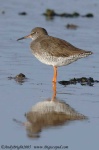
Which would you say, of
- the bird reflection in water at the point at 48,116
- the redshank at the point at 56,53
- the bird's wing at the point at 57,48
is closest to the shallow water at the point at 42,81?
the bird reflection in water at the point at 48,116

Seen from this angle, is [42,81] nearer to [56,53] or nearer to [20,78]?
[20,78]

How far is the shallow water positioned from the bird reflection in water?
9 centimetres

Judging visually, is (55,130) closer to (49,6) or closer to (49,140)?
(49,140)

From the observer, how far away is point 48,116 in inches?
355

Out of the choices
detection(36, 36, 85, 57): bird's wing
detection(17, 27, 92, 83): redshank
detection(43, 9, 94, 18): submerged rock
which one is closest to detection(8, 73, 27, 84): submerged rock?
detection(17, 27, 92, 83): redshank

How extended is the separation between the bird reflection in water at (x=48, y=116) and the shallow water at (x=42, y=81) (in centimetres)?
9

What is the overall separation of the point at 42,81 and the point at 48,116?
2.30m

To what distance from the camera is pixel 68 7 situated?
70.2 ft

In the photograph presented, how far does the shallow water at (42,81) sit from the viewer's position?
26.6 feet

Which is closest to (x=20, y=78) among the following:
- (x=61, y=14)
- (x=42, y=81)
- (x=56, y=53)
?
(x=42, y=81)

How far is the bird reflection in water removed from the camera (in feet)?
28.0

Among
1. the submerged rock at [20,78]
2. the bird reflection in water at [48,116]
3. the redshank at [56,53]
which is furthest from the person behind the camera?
the redshank at [56,53]

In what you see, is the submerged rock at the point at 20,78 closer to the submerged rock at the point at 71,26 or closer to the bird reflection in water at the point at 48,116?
the bird reflection in water at the point at 48,116

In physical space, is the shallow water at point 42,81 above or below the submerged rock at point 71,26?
below
